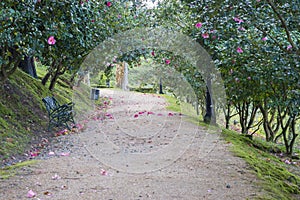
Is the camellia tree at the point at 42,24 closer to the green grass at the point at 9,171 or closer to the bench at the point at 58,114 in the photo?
the green grass at the point at 9,171

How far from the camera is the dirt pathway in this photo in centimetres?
382

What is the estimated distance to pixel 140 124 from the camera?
9234 millimetres

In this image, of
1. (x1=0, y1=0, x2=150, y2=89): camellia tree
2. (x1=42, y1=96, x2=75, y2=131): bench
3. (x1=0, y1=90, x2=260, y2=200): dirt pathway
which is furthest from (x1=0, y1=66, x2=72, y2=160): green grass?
(x1=0, y1=0, x2=150, y2=89): camellia tree

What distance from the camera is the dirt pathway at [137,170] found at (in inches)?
150

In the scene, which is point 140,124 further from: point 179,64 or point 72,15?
point 72,15

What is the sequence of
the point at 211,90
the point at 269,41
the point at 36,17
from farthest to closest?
the point at 211,90 → the point at 36,17 → the point at 269,41

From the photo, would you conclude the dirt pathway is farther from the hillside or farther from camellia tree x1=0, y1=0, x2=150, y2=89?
camellia tree x1=0, y1=0, x2=150, y2=89

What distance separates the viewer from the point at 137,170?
4.86 m

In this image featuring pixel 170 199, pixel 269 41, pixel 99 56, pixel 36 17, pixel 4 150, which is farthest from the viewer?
pixel 99 56

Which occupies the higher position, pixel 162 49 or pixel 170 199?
pixel 162 49

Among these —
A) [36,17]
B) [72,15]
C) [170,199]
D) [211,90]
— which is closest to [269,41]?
[170,199]

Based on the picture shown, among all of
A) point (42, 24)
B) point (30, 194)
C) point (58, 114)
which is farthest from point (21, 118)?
point (30, 194)

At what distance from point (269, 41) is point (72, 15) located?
94.2 inches

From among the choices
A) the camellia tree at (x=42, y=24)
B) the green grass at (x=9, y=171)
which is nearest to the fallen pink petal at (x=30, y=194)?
the green grass at (x=9, y=171)
